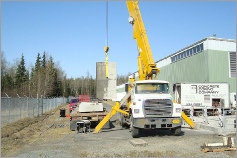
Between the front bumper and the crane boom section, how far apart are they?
11.6 feet

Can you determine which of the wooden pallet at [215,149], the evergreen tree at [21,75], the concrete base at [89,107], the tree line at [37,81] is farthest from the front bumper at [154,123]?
the evergreen tree at [21,75]

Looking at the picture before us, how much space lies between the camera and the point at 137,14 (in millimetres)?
17797

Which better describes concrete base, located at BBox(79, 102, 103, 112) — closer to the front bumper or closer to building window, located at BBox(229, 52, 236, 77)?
the front bumper

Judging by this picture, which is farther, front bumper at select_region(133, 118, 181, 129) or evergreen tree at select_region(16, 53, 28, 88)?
evergreen tree at select_region(16, 53, 28, 88)

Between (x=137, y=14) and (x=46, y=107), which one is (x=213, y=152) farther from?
(x=46, y=107)

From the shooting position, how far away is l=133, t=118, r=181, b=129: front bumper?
13.4 m

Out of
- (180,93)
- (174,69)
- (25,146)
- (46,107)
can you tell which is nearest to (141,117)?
(25,146)

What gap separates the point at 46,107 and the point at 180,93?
20.5 m

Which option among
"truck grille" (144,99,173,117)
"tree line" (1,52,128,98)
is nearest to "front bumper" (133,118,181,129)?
"truck grille" (144,99,173,117)

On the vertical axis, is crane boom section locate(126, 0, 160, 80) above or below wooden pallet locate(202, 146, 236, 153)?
above

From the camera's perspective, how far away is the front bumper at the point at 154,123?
1338cm

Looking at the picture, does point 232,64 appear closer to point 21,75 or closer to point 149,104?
point 149,104

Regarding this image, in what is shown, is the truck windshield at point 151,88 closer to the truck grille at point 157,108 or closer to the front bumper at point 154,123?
the truck grille at point 157,108

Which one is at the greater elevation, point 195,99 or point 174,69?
point 174,69
